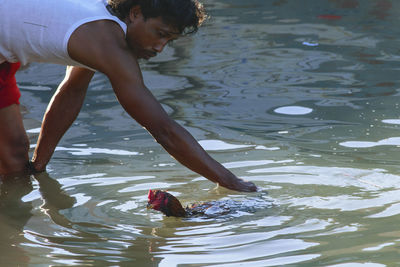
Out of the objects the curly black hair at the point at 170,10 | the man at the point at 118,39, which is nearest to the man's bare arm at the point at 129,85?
the man at the point at 118,39

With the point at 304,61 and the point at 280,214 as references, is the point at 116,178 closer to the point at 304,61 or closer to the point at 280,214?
the point at 280,214

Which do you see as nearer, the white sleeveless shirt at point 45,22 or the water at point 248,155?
the water at point 248,155

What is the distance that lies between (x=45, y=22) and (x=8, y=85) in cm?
91

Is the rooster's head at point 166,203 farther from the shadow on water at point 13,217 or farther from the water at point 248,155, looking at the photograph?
the shadow on water at point 13,217

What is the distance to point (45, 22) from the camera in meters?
3.09

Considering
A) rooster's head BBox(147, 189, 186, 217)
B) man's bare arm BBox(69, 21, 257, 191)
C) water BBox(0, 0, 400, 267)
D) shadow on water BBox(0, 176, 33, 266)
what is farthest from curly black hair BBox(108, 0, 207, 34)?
shadow on water BBox(0, 176, 33, 266)

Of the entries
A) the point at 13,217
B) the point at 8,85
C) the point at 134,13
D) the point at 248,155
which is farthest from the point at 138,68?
the point at 248,155

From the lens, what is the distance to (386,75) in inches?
225

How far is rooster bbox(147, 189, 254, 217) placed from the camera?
10.1 ft

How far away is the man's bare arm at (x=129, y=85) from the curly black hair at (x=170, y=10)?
118mm

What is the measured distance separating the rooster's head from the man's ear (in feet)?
2.38

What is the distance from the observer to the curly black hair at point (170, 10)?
3.10 m

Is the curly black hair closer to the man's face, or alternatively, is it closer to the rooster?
the man's face

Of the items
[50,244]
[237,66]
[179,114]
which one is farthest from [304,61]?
[50,244]
